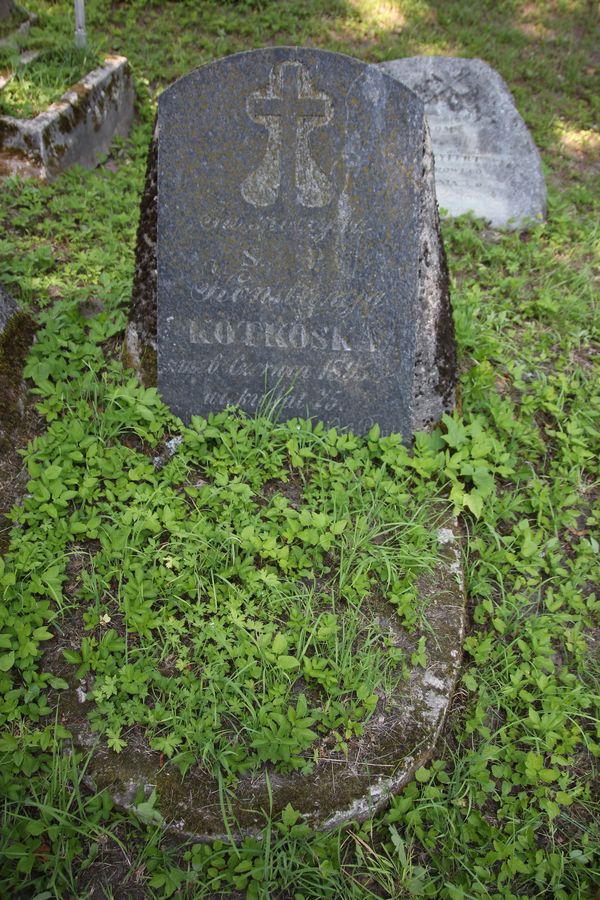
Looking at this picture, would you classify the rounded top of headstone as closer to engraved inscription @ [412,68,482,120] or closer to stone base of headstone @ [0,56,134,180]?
stone base of headstone @ [0,56,134,180]

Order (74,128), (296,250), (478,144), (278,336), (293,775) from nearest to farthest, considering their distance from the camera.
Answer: (293,775) → (296,250) → (278,336) → (74,128) → (478,144)

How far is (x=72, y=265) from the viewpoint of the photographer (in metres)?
3.89

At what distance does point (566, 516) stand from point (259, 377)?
1511mm

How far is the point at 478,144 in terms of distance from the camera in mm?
5148

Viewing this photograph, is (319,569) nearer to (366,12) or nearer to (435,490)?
(435,490)

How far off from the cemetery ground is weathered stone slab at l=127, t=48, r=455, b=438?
0.64 ft

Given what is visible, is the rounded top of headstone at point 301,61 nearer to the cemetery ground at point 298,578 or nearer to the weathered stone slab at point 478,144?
the cemetery ground at point 298,578

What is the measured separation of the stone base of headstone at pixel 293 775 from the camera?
1.93 metres

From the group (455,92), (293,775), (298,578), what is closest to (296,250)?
(298,578)

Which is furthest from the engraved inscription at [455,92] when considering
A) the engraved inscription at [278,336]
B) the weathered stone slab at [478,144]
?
the engraved inscription at [278,336]

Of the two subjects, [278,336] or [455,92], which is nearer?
[278,336]

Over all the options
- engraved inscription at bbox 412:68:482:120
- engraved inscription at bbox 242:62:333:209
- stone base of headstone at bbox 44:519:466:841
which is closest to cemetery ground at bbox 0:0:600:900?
stone base of headstone at bbox 44:519:466:841

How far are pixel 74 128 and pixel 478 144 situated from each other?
3060mm

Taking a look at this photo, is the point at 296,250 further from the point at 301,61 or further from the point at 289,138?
the point at 301,61
